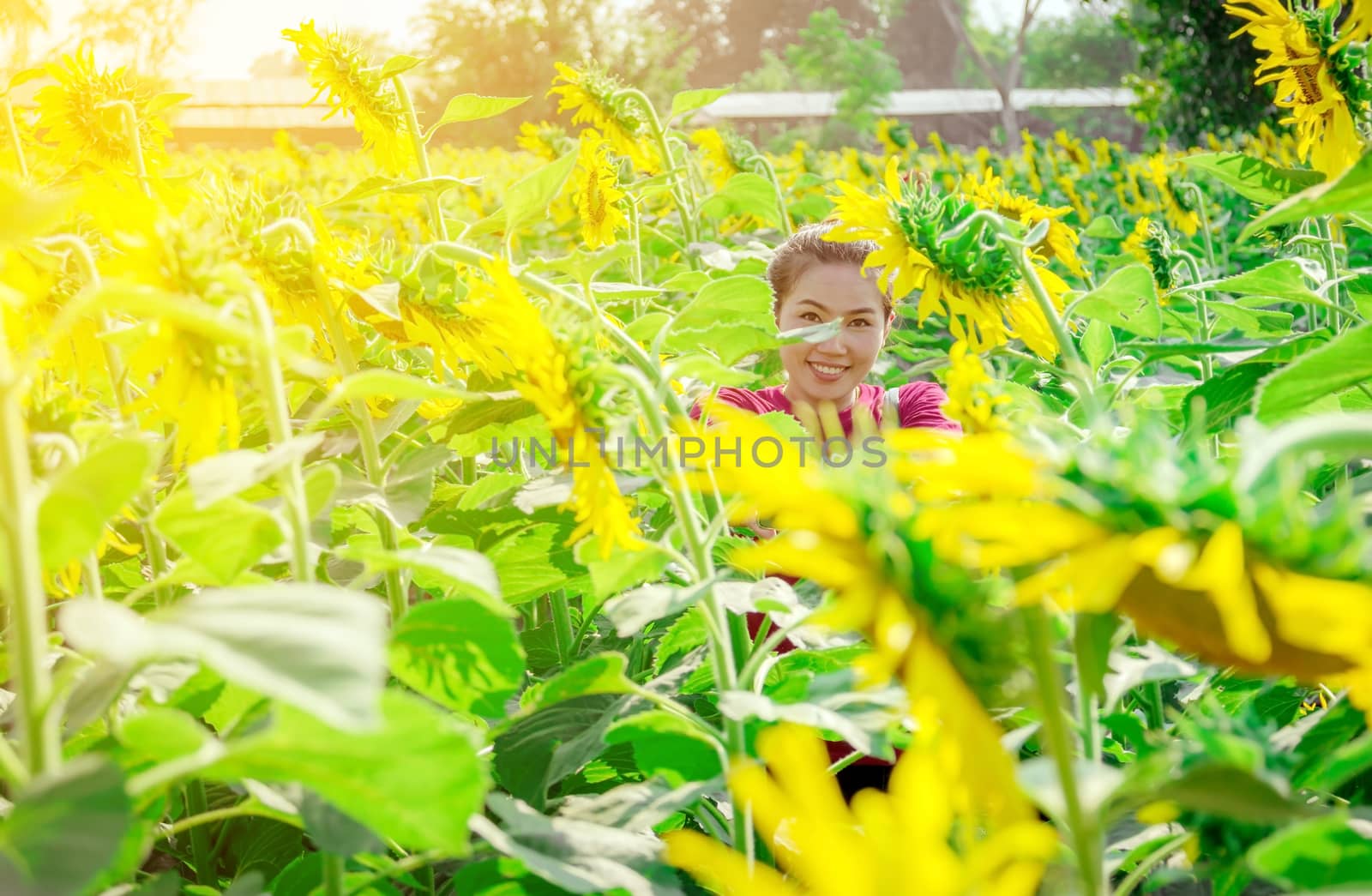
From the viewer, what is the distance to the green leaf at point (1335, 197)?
510 millimetres

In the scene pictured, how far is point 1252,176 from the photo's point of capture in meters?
0.97

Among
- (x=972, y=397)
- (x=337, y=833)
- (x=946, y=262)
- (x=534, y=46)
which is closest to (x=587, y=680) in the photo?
(x=337, y=833)

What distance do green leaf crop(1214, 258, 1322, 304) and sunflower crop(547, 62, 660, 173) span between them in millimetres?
1025

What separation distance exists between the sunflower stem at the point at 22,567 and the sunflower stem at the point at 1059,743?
1.20ft

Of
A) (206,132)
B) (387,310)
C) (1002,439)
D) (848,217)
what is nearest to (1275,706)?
(848,217)

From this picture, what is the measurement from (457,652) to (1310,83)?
0.98 m

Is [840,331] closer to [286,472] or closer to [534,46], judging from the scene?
[286,472]

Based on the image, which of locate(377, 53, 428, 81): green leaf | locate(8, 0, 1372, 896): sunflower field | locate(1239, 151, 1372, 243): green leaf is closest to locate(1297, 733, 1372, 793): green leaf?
locate(8, 0, 1372, 896): sunflower field

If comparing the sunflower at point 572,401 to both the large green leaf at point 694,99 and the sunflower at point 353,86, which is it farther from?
the large green leaf at point 694,99

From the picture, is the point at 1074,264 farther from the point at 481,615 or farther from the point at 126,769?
the point at 126,769

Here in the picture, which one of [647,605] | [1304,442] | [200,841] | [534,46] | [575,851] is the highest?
[534,46]

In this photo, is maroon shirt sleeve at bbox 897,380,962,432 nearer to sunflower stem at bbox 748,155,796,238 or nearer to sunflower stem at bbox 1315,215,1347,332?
sunflower stem at bbox 748,155,796,238

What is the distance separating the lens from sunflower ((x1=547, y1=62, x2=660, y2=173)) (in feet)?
5.64

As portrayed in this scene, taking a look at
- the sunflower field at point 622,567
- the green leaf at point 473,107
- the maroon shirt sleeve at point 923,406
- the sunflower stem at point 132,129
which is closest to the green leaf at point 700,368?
the sunflower field at point 622,567
